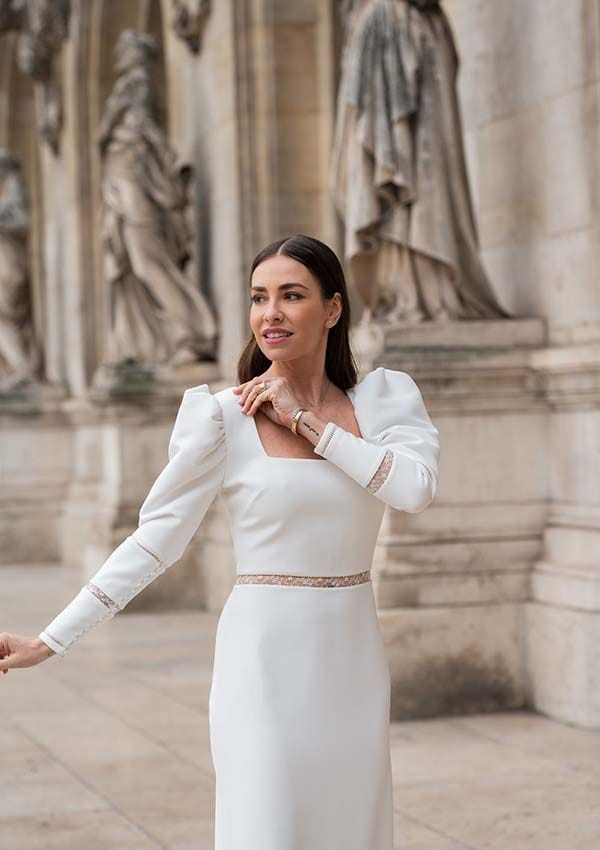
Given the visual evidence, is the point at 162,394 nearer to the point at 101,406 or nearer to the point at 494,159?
the point at 101,406

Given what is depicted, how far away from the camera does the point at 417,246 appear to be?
7.30 meters

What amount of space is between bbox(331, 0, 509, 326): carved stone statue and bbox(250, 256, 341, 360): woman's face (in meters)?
4.07

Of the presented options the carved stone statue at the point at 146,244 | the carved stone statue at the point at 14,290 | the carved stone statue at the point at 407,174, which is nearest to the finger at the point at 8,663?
the carved stone statue at the point at 407,174

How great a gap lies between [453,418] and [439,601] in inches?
31.8

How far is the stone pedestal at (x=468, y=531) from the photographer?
23.1 feet

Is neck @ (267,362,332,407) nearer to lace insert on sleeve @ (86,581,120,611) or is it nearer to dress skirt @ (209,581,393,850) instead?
dress skirt @ (209,581,393,850)

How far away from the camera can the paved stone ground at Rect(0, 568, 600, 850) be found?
5180 millimetres

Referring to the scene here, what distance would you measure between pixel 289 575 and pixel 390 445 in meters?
0.33

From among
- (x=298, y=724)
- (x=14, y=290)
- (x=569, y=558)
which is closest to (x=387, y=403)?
(x=298, y=724)

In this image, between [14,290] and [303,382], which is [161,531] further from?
[14,290]

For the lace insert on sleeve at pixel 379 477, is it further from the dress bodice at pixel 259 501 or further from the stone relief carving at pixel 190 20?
the stone relief carving at pixel 190 20

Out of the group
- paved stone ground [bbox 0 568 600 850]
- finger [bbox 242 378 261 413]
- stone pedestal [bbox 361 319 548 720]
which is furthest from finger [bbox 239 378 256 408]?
stone pedestal [bbox 361 319 548 720]

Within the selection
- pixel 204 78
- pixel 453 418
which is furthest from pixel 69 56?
pixel 453 418

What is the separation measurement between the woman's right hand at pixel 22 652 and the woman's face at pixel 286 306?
73 cm
